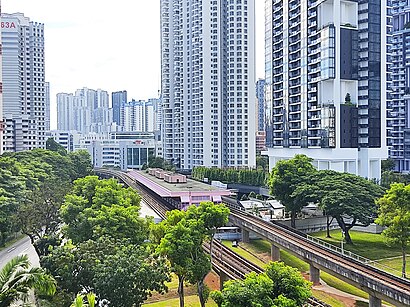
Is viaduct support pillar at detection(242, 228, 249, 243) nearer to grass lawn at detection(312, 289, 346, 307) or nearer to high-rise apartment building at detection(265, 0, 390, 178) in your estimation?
grass lawn at detection(312, 289, 346, 307)

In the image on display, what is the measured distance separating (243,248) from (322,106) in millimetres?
25166

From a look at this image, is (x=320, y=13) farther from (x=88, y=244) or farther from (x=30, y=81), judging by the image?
(x=30, y=81)

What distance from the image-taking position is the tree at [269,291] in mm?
17281

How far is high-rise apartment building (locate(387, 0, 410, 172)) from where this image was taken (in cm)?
9228

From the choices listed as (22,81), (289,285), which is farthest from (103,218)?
(22,81)

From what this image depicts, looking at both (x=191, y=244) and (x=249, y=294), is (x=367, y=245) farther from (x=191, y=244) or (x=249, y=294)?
(x=249, y=294)

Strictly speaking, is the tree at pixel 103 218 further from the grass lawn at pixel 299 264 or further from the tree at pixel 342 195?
the tree at pixel 342 195

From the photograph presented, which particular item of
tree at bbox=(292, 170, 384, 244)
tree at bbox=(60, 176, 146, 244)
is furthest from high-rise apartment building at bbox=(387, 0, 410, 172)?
tree at bbox=(60, 176, 146, 244)

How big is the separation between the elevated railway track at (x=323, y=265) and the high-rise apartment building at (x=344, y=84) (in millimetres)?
19609

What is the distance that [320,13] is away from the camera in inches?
2470

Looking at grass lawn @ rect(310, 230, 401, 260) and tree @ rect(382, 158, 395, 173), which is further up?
tree @ rect(382, 158, 395, 173)

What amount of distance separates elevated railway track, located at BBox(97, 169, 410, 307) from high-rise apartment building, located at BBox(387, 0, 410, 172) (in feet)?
185

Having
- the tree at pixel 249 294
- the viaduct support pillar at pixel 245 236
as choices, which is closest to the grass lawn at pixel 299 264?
the viaduct support pillar at pixel 245 236

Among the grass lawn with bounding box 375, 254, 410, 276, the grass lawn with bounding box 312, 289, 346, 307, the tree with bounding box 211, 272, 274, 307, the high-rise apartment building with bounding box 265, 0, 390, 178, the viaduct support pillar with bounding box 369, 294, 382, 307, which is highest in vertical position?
the high-rise apartment building with bounding box 265, 0, 390, 178
